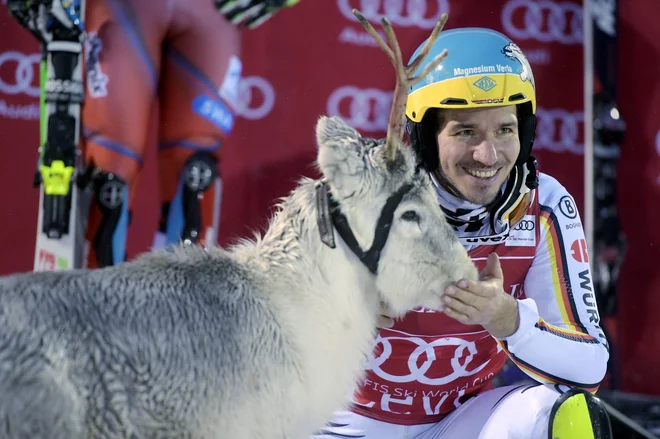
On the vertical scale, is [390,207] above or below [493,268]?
above

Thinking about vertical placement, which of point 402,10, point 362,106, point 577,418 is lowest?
point 577,418

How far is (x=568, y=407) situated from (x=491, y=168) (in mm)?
728

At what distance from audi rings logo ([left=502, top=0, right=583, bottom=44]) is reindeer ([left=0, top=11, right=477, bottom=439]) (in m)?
2.88

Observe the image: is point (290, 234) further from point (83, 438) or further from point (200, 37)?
point (200, 37)

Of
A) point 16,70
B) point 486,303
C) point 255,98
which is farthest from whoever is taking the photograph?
point 255,98

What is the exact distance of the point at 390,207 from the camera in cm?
214

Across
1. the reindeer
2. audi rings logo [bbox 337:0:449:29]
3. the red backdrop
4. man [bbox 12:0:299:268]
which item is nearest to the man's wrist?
the reindeer

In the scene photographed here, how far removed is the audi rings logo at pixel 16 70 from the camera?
4301 mm

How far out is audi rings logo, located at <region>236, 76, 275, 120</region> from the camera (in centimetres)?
459

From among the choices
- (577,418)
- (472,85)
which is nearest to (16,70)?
(472,85)

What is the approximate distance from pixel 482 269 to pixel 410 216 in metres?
0.60

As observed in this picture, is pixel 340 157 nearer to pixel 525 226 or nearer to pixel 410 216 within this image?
pixel 410 216

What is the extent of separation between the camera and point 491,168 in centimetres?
267

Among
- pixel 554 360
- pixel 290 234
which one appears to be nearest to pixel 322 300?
pixel 290 234
